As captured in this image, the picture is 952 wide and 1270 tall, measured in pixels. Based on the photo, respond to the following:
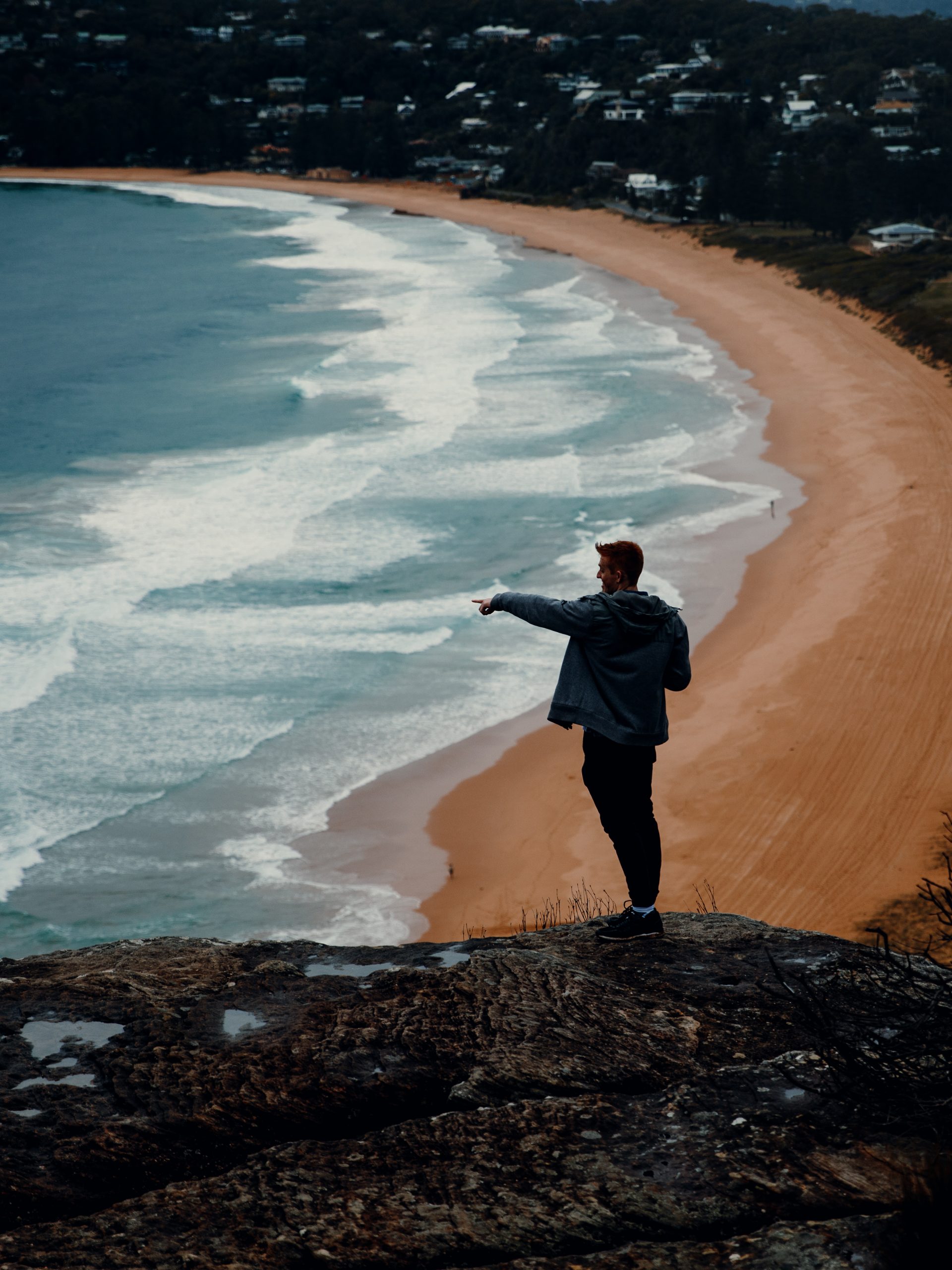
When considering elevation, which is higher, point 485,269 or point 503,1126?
point 485,269

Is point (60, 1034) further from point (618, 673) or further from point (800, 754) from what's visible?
point (800, 754)

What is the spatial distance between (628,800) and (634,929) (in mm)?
690

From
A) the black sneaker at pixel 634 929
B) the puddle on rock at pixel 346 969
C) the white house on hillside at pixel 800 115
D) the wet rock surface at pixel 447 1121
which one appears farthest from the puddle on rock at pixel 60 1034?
the white house on hillside at pixel 800 115

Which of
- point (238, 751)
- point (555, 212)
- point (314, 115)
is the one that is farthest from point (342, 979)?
point (314, 115)

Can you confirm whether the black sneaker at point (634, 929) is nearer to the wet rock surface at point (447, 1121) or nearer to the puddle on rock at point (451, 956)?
the wet rock surface at point (447, 1121)

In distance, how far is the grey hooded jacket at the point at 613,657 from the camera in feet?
15.0

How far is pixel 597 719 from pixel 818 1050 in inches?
57.4

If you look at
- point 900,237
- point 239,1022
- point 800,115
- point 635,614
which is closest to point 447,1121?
point 239,1022

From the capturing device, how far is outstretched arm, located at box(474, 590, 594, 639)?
4.56 metres

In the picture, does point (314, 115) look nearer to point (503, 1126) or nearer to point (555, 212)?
point (555, 212)

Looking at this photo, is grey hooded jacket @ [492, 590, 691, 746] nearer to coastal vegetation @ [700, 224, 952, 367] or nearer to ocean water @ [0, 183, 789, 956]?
ocean water @ [0, 183, 789, 956]

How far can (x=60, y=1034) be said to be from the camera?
445cm

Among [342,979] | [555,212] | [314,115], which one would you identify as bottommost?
[342,979]

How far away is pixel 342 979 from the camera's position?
4.94 metres
